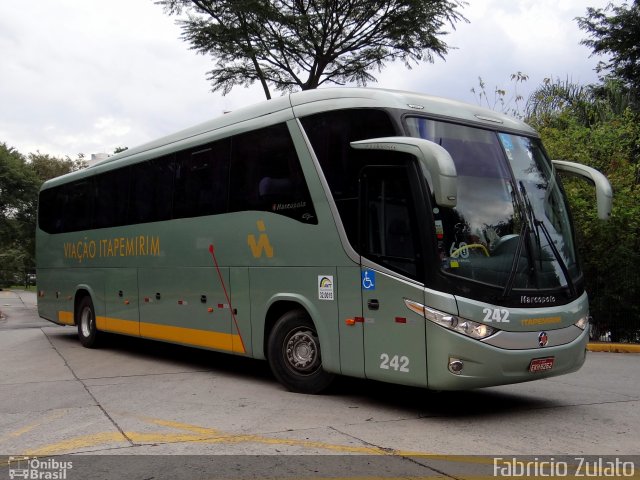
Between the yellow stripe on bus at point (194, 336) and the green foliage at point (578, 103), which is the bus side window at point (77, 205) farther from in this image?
the green foliage at point (578, 103)

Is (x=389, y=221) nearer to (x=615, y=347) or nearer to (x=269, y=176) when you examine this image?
(x=269, y=176)

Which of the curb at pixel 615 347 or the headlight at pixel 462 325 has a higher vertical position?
the headlight at pixel 462 325

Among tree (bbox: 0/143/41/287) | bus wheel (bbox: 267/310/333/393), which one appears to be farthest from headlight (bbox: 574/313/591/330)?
tree (bbox: 0/143/41/287)

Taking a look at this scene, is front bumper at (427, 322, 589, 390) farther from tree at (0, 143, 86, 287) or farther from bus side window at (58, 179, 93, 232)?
tree at (0, 143, 86, 287)

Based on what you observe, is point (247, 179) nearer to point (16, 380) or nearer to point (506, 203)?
point (506, 203)

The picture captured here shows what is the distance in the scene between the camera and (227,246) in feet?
31.1

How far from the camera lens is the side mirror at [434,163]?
237 inches

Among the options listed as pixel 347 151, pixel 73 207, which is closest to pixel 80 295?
pixel 73 207

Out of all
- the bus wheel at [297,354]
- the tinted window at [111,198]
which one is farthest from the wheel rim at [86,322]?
the bus wheel at [297,354]

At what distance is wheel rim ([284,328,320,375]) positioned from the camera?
8.11 metres

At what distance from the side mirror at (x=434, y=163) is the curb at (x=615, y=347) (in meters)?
9.05

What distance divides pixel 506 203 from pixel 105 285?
8.80 metres

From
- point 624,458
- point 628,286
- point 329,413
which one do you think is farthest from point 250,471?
point 628,286

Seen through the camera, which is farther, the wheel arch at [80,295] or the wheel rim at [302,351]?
the wheel arch at [80,295]
